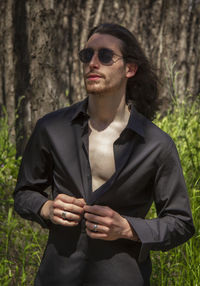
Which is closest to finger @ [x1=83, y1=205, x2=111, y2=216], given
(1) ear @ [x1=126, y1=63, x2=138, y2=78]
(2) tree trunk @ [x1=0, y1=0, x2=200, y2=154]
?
(1) ear @ [x1=126, y1=63, x2=138, y2=78]

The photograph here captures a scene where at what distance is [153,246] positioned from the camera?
1940 mm

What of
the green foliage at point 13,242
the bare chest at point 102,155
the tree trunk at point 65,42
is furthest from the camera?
the tree trunk at point 65,42

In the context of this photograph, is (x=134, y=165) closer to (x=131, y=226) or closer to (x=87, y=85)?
(x=131, y=226)

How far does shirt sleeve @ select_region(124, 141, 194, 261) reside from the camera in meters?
1.95

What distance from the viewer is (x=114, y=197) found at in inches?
78.5

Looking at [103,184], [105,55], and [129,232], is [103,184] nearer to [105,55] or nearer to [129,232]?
[129,232]

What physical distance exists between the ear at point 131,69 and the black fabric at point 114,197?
290 millimetres

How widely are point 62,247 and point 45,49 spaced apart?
2702 millimetres

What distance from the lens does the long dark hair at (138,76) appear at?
7.35 feet

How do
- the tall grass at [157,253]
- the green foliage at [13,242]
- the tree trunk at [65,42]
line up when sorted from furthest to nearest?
the tree trunk at [65,42], the green foliage at [13,242], the tall grass at [157,253]

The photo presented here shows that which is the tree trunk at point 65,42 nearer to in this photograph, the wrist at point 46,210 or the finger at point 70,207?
the wrist at point 46,210

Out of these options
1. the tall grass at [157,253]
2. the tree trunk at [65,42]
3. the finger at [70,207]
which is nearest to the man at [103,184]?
the finger at [70,207]

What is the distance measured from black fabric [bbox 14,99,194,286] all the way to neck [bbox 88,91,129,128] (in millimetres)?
58

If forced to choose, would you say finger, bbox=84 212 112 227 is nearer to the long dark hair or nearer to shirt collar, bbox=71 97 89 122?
shirt collar, bbox=71 97 89 122
